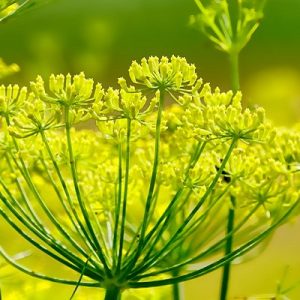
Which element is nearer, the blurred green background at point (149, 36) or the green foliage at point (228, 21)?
the green foliage at point (228, 21)

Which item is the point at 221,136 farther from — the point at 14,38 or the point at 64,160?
the point at 14,38

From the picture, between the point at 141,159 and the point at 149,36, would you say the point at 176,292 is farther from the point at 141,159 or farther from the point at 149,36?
the point at 149,36

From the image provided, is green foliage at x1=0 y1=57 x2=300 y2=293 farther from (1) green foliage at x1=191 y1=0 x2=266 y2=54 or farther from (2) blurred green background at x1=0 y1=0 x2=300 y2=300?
(2) blurred green background at x1=0 y1=0 x2=300 y2=300

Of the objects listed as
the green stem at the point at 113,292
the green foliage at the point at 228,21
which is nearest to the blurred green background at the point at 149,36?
the green foliage at the point at 228,21

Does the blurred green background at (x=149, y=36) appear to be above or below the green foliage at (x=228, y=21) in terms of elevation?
above

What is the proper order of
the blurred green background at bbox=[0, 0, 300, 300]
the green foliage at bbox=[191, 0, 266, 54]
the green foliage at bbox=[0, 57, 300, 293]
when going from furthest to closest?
the blurred green background at bbox=[0, 0, 300, 300]
the green foliage at bbox=[191, 0, 266, 54]
the green foliage at bbox=[0, 57, 300, 293]

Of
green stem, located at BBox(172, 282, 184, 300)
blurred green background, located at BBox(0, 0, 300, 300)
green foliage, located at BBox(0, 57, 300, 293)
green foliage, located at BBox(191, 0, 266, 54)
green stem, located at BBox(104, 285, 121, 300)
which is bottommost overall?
green stem, located at BBox(104, 285, 121, 300)

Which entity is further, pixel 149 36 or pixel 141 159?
pixel 149 36

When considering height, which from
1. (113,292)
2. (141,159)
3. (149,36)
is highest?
(149,36)

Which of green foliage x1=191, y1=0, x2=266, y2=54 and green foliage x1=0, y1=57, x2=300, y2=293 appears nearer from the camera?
green foliage x1=0, y1=57, x2=300, y2=293

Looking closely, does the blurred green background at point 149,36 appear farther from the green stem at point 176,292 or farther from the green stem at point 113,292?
the green stem at point 113,292

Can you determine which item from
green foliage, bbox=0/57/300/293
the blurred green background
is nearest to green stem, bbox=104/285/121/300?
green foliage, bbox=0/57/300/293

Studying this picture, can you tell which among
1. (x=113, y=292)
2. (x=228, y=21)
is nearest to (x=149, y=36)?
(x=228, y=21)
